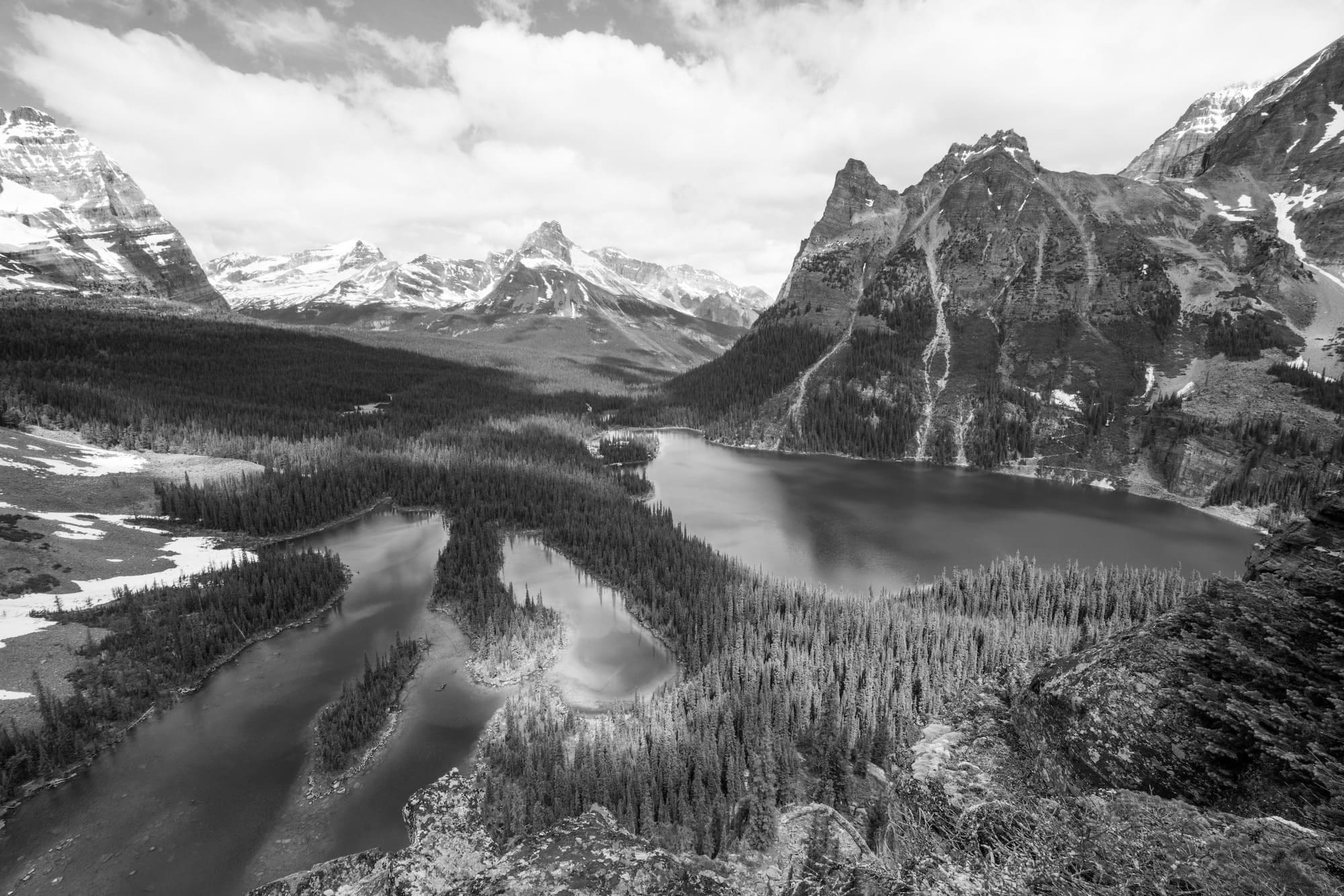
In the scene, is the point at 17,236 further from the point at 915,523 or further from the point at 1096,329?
the point at 1096,329

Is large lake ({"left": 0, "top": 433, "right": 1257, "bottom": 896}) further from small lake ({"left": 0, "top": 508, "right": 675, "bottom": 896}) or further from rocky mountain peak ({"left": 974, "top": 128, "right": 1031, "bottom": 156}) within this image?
rocky mountain peak ({"left": 974, "top": 128, "right": 1031, "bottom": 156})

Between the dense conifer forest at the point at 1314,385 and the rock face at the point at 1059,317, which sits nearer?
the dense conifer forest at the point at 1314,385

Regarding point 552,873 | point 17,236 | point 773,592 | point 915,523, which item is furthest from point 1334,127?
point 17,236

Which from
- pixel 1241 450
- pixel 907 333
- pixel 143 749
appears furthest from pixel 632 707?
pixel 907 333

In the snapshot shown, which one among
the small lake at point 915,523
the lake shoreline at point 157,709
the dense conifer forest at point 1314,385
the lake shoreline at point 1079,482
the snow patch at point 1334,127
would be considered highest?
the snow patch at point 1334,127

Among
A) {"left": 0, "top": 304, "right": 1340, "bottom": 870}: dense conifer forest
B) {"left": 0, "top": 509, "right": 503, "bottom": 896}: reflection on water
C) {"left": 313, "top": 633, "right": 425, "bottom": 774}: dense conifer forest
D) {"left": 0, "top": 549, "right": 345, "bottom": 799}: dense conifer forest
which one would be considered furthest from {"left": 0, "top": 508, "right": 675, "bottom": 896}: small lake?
{"left": 0, "top": 304, "right": 1340, "bottom": 870}: dense conifer forest

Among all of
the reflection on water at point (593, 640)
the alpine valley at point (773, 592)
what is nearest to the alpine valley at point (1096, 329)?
the alpine valley at point (773, 592)

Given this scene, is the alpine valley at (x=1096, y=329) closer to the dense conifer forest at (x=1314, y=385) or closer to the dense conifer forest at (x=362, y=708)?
the dense conifer forest at (x=1314, y=385)
